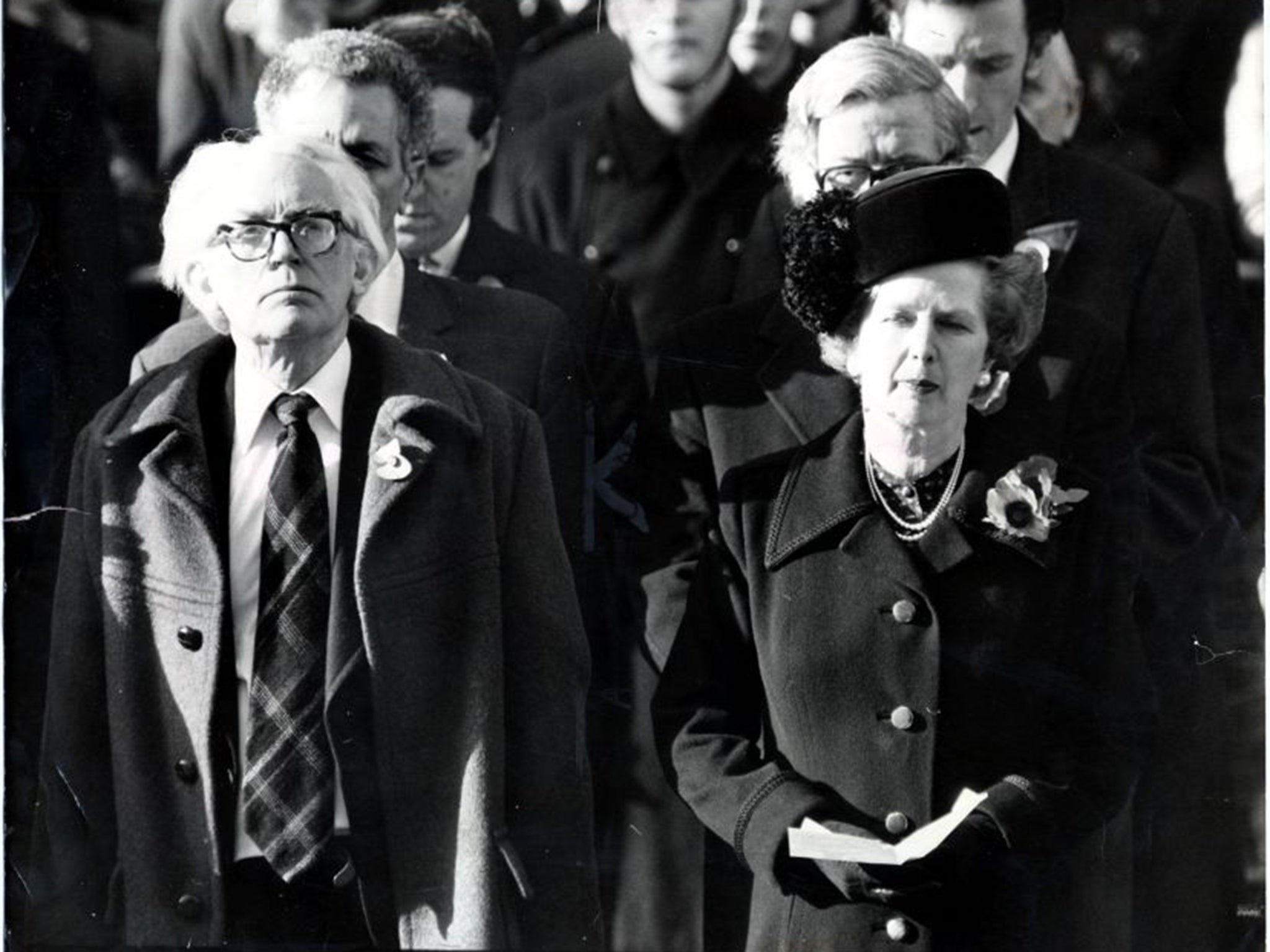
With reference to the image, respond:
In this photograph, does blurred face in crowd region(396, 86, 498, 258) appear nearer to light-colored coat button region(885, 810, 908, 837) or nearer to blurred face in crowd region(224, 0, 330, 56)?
blurred face in crowd region(224, 0, 330, 56)

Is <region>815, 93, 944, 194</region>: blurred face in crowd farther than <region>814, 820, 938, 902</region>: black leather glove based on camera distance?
Yes

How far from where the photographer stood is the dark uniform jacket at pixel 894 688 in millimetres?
3434

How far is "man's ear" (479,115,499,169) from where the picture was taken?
3650mm

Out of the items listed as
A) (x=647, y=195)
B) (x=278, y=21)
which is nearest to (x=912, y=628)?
(x=647, y=195)

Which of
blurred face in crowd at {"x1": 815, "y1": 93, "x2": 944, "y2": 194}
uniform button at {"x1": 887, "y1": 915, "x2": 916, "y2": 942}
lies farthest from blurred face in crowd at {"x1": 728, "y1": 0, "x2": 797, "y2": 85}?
uniform button at {"x1": 887, "y1": 915, "x2": 916, "y2": 942}

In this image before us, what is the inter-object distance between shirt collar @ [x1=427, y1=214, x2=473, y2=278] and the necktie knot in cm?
33

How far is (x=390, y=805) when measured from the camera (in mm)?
3480

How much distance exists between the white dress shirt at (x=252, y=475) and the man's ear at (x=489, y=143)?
1.39ft

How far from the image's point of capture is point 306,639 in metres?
3.49

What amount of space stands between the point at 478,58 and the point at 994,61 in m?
0.94

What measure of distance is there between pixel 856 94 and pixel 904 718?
1.11 meters

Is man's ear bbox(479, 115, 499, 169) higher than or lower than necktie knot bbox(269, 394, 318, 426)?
higher

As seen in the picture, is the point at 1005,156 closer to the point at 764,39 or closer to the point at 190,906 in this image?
the point at 764,39

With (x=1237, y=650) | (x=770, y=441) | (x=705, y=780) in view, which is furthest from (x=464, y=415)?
(x=1237, y=650)
